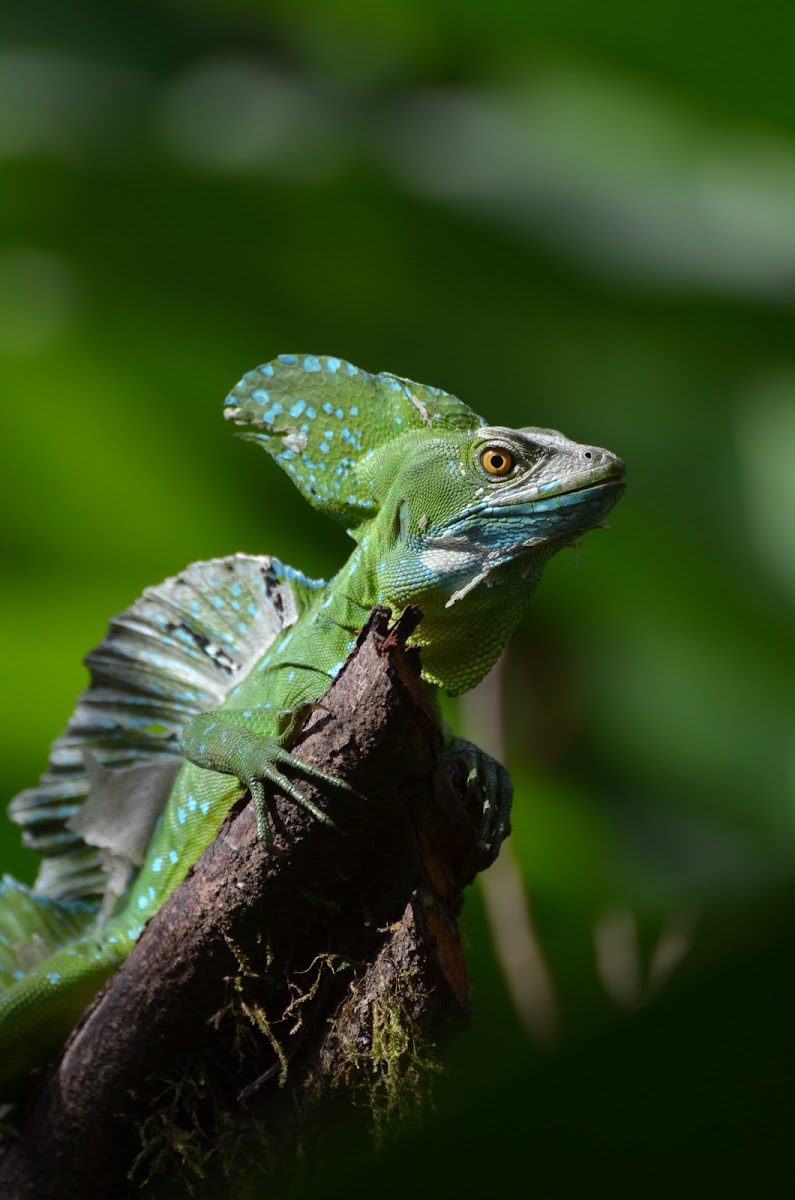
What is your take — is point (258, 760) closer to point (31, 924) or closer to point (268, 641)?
point (268, 641)

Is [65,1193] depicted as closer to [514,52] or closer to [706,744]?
[706,744]

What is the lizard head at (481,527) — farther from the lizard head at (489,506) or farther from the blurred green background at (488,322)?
the blurred green background at (488,322)

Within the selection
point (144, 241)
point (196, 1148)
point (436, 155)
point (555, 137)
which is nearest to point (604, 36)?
point (555, 137)

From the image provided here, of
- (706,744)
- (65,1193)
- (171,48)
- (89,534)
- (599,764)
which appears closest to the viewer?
(65,1193)

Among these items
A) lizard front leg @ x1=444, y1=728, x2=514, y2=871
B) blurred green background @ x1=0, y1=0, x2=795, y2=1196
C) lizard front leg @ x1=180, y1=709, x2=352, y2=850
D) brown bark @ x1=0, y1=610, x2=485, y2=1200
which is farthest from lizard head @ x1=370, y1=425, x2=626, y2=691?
blurred green background @ x1=0, y1=0, x2=795, y2=1196

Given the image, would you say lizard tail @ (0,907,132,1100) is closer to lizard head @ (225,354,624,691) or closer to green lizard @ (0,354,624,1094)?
green lizard @ (0,354,624,1094)

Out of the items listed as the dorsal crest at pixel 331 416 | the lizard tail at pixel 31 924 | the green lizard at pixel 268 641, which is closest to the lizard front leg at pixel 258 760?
the green lizard at pixel 268 641
